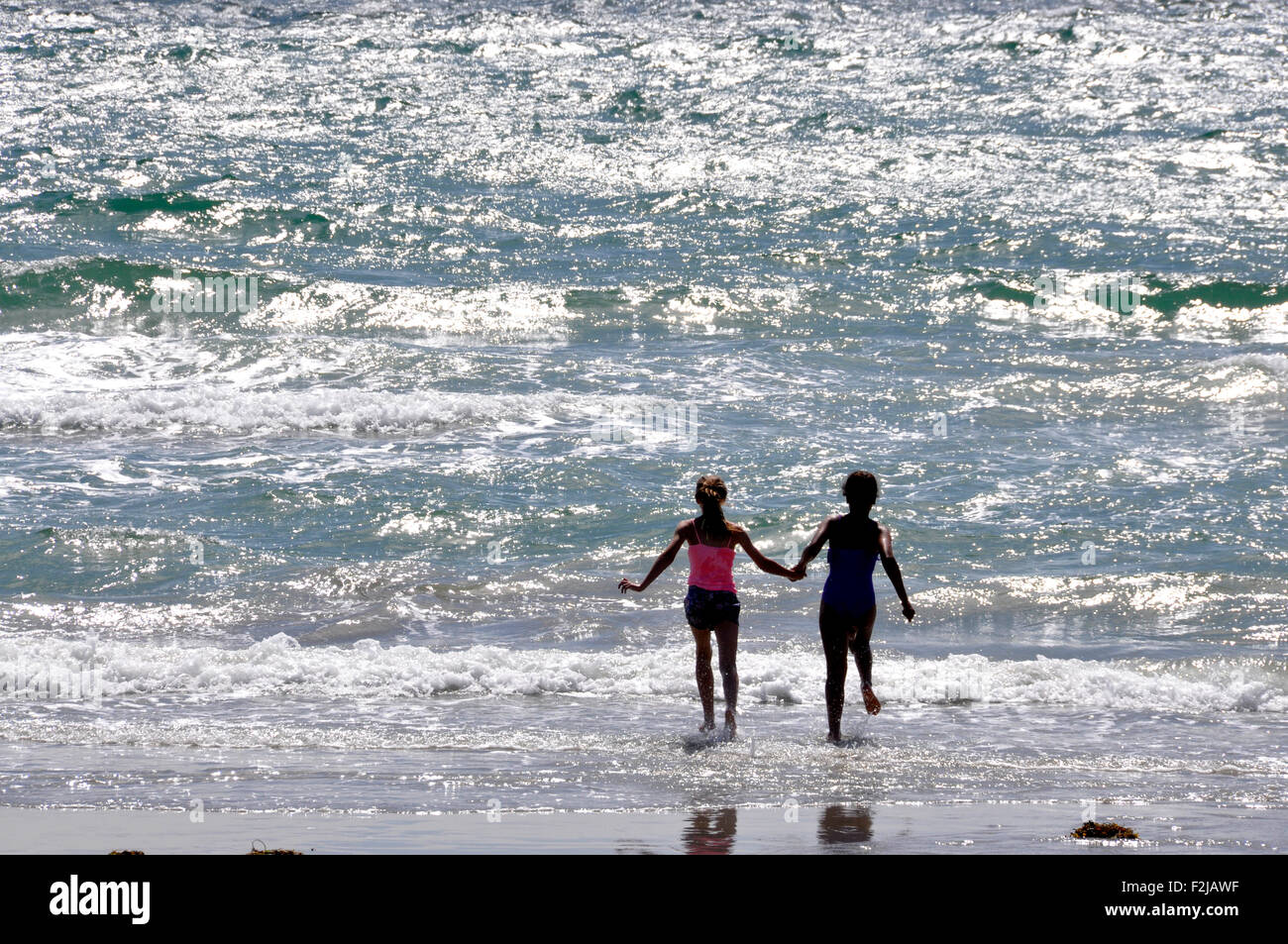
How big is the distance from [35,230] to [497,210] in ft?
29.3

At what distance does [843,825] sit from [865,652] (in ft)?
6.30

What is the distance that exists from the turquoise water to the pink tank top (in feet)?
3.17

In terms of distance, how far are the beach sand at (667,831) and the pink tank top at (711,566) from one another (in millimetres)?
1753

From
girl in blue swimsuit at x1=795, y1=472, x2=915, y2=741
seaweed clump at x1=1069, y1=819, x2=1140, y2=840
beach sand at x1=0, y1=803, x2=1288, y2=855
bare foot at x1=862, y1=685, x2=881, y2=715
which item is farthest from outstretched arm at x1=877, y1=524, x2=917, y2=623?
seaweed clump at x1=1069, y1=819, x2=1140, y2=840

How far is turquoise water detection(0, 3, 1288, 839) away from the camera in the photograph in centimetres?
857

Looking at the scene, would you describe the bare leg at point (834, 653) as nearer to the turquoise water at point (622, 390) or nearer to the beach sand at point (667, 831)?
the turquoise water at point (622, 390)

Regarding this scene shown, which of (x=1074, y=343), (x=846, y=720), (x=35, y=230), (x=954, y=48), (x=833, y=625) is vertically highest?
(x=954, y=48)

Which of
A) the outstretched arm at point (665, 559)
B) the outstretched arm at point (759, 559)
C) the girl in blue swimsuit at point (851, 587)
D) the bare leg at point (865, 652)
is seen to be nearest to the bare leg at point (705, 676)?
the outstretched arm at point (665, 559)

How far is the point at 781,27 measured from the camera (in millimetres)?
36781

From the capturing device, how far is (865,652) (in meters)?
8.12
